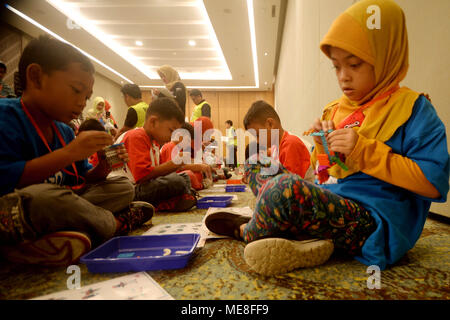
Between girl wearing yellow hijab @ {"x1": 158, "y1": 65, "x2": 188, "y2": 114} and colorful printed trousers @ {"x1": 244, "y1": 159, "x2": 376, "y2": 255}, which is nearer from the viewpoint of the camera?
colorful printed trousers @ {"x1": 244, "y1": 159, "x2": 376, "y2": 255}

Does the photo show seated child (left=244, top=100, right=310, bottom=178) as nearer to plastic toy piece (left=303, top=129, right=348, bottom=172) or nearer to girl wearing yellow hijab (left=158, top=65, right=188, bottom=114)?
plastic toy piece (left=303, top=129, right=348, bottom=172)

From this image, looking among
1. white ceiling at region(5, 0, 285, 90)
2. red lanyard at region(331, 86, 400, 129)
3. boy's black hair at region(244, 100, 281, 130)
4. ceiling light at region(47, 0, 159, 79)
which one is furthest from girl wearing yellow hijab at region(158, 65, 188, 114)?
ceiling light at region(47, 0, 159, 79)

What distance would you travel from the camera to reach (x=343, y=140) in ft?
2.05

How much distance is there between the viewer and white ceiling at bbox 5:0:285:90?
3871 mm

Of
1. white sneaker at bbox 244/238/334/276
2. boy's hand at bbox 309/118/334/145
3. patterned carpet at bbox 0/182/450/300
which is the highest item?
boy's hand at bbox 309/118/334/145

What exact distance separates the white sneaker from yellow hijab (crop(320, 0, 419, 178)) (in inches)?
11.0

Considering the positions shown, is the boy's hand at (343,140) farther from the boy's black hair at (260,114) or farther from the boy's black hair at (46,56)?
the boy's black hair at (46,56)

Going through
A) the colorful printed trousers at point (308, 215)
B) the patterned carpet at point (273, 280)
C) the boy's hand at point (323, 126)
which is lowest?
the patterned carpet at point (273, 280)

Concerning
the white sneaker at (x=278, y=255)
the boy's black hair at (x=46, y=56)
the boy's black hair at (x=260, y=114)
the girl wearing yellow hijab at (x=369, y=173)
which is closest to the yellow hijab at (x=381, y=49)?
the girl wearing yellow hijab at (x=369, y=173)

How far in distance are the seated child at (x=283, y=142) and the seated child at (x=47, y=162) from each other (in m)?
0.84

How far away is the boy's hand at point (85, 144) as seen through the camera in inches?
28.4

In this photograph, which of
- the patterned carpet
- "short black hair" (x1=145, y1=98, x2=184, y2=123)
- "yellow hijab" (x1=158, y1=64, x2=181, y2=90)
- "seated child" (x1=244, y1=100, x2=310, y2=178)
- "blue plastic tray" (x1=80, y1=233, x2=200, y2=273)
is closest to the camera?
the patterned carpet

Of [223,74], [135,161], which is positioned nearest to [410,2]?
[135,161]

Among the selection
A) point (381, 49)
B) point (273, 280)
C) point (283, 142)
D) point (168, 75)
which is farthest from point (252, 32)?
point (273, 280)
